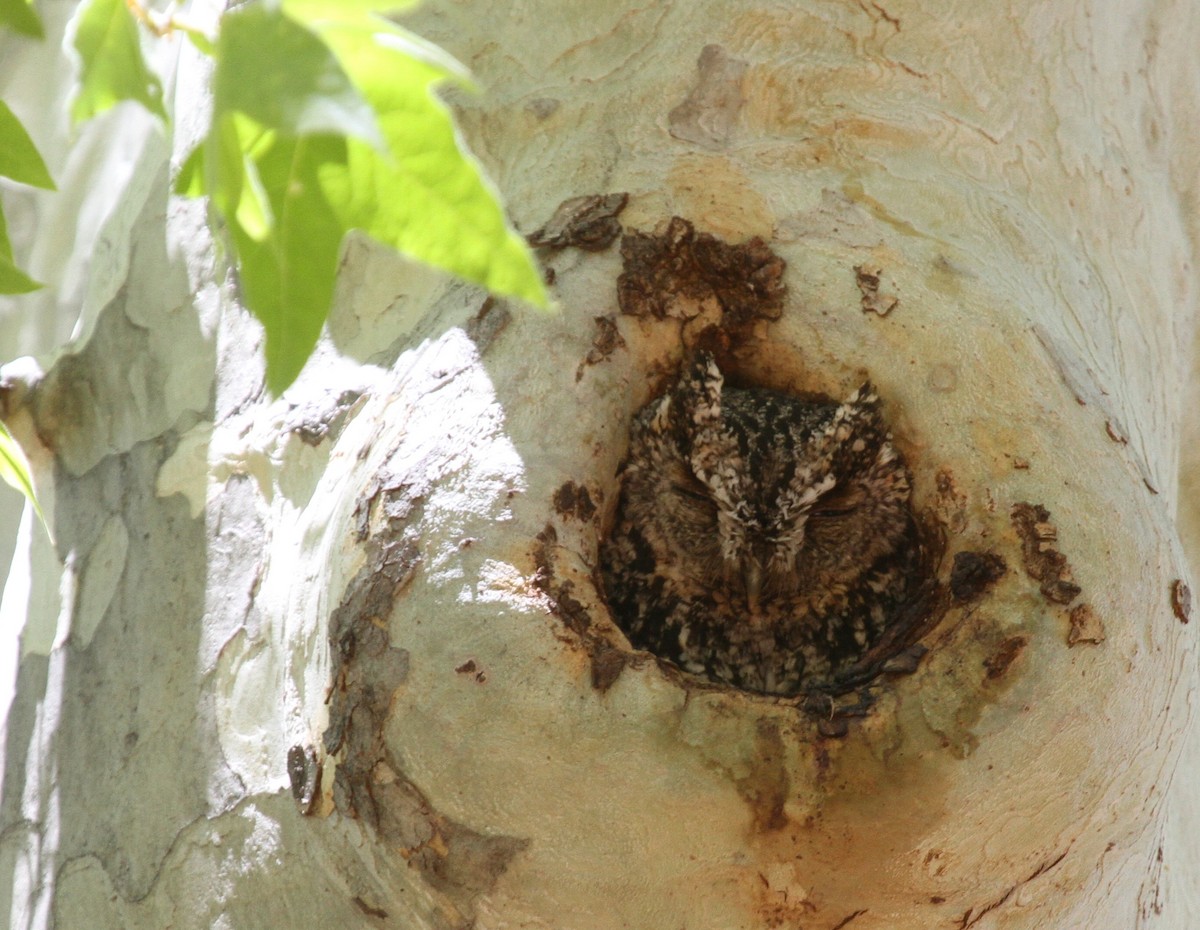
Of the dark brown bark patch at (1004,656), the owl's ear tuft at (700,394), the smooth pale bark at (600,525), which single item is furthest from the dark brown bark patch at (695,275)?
the dark brown bark patch at (1004,656)

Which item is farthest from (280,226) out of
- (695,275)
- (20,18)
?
(695,275)

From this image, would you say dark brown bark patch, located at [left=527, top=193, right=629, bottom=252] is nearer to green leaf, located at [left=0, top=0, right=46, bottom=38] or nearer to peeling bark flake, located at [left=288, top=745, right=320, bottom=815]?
peeling bark flake, located at [left=288, top=745, right=320, bottom=815]

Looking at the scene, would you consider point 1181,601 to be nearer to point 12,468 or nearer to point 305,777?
point 305,777

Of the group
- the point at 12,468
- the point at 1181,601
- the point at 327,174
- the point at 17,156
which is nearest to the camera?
the point at 327,174

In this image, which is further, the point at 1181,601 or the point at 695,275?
the point at 695,275

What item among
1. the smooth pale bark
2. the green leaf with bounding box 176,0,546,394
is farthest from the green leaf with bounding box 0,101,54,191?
the smooth pale bark

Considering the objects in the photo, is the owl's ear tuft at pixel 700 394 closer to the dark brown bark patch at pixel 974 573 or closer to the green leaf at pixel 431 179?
the dark brown bark patch at pixel 974 573
